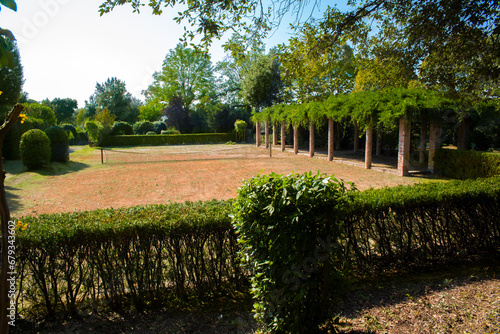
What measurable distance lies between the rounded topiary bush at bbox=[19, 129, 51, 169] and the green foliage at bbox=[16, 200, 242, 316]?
13.1 metres

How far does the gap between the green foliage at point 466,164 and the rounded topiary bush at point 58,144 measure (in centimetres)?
1878

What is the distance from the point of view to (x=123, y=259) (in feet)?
10.8

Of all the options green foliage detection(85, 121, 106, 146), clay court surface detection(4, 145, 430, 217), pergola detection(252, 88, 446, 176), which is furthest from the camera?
green foliage detection(85, 121, 106, 146)

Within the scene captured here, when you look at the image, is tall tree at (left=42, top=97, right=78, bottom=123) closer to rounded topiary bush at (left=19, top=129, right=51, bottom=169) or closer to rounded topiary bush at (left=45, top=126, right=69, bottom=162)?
rounded topiary bush at (left=45, top=126, right=69, bottom=162)

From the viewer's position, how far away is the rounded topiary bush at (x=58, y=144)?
17273 mm

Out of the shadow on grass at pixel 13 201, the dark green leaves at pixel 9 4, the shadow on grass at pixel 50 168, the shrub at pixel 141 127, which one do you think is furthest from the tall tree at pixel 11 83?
the dark green leaves at pixel 9 4

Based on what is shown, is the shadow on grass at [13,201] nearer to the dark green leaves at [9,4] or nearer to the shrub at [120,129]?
the dark green leaves at [9,4]

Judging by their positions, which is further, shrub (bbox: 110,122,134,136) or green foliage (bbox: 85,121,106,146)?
shrub (bbox: 110,122,134,136)

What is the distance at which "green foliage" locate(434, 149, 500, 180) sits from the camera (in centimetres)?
1034

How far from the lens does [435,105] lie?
1130cm

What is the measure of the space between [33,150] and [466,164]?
18098 millimetres

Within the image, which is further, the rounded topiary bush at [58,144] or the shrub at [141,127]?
the shrub at [141,127]

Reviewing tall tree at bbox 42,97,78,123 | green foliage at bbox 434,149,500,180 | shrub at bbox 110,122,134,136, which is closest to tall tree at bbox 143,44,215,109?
shrub at bbox 110,122,134,136

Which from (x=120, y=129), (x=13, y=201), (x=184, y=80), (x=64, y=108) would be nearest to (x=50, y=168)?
(x=13, y=201)
